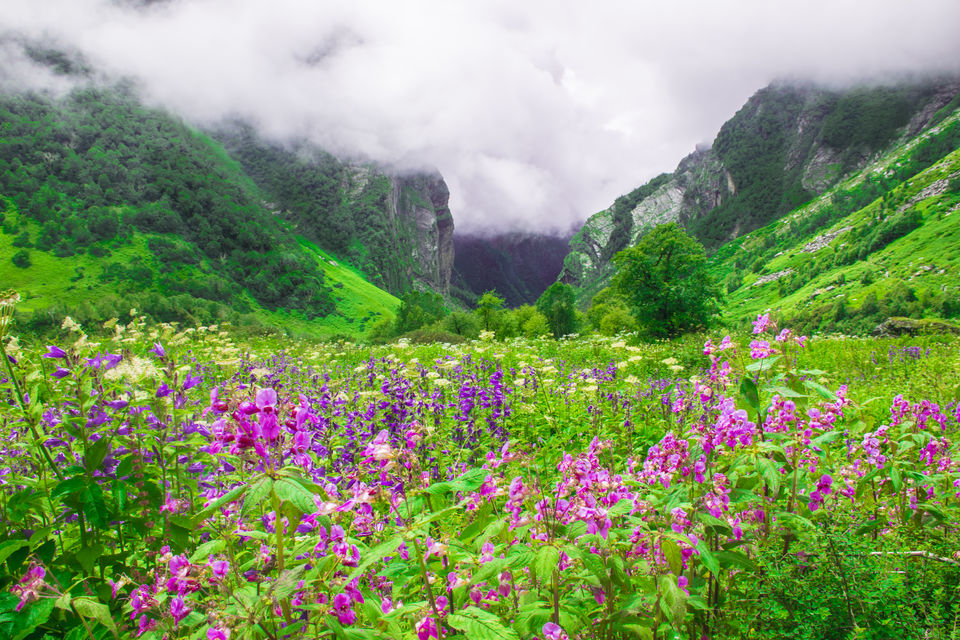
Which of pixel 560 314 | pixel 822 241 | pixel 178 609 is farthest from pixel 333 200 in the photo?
pixel 178 609

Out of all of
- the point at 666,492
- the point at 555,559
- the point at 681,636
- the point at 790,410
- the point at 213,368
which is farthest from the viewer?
the point at 213,368

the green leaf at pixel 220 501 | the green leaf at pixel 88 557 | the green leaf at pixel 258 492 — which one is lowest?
the green leaf at pixel 88 557

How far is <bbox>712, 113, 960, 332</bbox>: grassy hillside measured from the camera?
50.3 m

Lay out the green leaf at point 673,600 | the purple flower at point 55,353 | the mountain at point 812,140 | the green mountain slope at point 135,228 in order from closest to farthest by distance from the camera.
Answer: the green leaf at point 673,600 < the purple flower at point 55,353 < the green mountain slope at point 135,228 < the mountain at point 812,140

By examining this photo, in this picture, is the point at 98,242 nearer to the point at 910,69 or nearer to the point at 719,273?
the point at 719,273

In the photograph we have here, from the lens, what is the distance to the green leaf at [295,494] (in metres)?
1.11

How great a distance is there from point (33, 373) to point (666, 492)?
3.37m

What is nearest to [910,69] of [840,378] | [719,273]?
[719,273]

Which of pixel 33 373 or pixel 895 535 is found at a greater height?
pixel 33 373

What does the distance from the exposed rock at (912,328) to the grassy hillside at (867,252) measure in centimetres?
2428

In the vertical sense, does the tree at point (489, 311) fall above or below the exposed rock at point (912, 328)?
above

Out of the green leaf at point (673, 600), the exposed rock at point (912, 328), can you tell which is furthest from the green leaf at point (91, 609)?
the exposed rock at point (912, 328)

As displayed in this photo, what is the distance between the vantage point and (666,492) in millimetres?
1947

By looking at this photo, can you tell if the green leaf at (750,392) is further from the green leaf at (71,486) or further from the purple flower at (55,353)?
the purple flower at (55,353)
